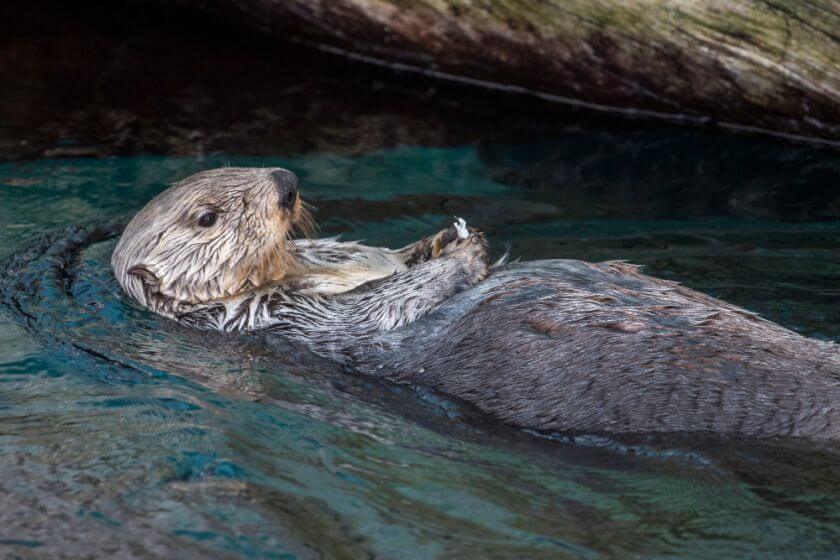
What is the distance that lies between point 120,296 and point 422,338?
1.79 metres

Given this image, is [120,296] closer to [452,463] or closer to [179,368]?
[179,368]

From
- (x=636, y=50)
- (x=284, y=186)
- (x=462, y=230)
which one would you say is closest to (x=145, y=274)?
(x=284, y=186)

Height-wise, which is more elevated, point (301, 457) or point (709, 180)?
point (709, 180)

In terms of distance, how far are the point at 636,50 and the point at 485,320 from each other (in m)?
3.75


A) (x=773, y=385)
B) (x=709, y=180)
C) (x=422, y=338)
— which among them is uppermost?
(x=709, y=180)

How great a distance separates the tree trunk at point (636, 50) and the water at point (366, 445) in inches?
38.5

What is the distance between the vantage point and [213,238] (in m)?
4.92

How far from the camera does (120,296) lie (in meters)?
5.31

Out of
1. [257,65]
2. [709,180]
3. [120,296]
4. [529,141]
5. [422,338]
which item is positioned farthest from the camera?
[257,65]

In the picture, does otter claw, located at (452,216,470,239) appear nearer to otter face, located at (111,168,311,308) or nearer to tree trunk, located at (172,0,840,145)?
otter face, located at (111,168,311,308)

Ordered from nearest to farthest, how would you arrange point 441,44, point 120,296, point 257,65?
point 120,296, point 441,44, point 257,65

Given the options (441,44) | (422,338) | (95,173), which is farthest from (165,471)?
(441,44)

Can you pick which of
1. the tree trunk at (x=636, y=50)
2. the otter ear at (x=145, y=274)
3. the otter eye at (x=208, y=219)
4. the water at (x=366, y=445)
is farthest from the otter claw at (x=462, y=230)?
the tree trunk at (x=636, y=50)

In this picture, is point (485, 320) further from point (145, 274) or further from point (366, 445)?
point (145, 274)
